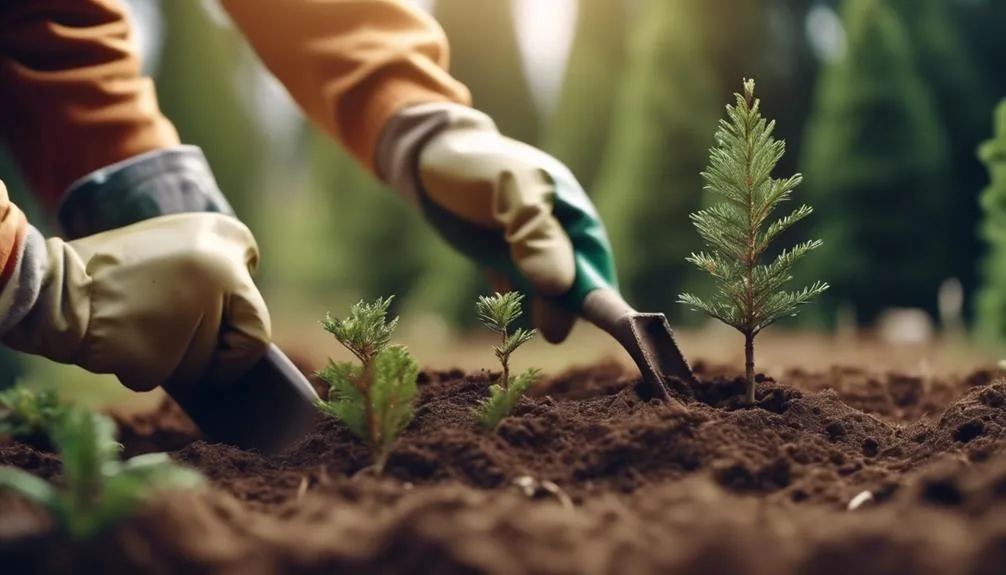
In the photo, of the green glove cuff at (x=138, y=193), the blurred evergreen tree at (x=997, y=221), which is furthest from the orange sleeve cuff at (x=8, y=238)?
the blurred evergreen tree at (x=997, y=221)

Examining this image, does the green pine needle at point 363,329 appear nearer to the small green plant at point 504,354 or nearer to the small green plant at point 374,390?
the small green plant at point 374,390

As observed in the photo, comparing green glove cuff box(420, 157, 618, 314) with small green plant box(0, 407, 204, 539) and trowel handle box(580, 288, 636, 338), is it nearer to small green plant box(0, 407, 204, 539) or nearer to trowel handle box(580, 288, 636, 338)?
trowel handle box(580, 288, 636, 338)

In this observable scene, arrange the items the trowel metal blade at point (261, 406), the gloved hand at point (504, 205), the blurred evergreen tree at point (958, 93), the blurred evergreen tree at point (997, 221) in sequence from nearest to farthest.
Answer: the trowel metal blade at point (261, 406), the gloved hand at point (504, 205), the blurred evergreen tree at point (997, 221), the blurred evergreen tree at point (958, 93)

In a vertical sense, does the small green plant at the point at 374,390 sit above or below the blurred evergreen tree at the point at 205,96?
below

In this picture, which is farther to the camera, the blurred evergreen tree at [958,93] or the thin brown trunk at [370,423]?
the blurred evergreen tree at [958,93]

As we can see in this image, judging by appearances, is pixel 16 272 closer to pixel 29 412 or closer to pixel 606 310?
pixel 29 412

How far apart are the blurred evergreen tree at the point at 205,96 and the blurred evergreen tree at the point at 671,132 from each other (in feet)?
12.9

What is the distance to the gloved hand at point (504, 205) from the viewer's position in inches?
84.3

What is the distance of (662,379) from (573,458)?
41 cm

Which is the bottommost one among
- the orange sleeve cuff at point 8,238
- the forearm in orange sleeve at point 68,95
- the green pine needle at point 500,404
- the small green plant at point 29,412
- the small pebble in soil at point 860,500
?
the small pebble in soil at point 860,500

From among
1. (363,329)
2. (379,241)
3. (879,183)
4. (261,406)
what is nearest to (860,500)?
(363,329)

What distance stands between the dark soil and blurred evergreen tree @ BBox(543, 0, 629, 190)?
300 inches

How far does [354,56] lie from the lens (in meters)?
2.47

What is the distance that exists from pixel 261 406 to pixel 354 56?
0.94m
